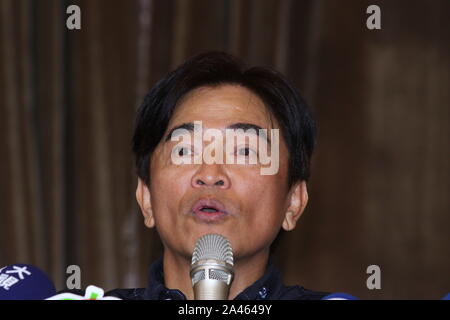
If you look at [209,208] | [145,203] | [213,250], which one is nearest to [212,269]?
[213,250]

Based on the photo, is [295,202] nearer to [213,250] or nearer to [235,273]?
[235,273]

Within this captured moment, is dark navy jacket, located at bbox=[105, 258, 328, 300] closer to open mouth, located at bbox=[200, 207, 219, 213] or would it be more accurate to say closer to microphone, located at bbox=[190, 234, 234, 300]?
open mouth, located at bbox=[200, 207, 219, 213]

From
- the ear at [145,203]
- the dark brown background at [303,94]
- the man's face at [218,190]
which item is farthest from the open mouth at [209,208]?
the dark brown background at [303,94]

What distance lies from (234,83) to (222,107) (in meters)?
0.12

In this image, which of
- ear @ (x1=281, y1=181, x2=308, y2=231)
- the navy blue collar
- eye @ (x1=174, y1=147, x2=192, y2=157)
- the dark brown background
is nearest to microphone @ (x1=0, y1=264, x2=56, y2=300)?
the navy blue collar

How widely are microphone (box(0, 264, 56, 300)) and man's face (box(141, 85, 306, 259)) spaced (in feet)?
0.87

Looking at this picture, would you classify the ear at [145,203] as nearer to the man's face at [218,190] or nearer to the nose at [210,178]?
the man's face at [218,190]

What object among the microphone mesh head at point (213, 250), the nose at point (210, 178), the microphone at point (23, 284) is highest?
the nose at point (210, 178)

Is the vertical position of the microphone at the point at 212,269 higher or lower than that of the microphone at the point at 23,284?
higher

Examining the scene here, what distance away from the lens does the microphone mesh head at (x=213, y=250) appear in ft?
3.48

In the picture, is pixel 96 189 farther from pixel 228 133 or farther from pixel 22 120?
pixel 228 133

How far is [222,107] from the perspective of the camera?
1.58m

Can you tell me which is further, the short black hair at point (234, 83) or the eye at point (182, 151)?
the short black hair at point (234, 83)

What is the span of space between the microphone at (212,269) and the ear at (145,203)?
561 mm
